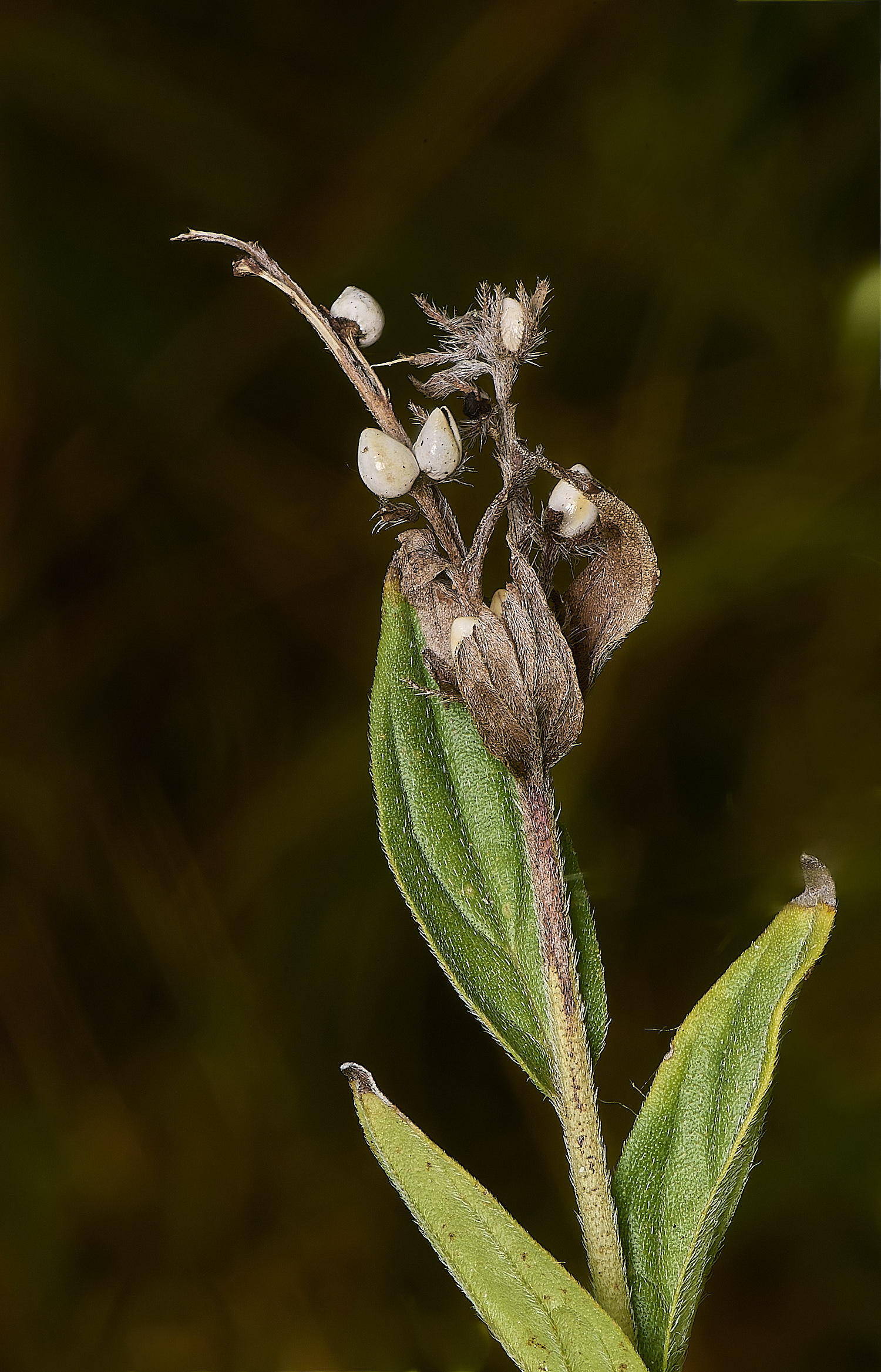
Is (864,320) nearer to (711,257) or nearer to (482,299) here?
(711,257)

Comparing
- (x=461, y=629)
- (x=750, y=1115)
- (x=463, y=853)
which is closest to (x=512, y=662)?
(x=461, y=629)

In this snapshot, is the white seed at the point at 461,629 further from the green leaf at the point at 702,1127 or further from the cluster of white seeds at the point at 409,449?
the green leaf at the point at 702,1127

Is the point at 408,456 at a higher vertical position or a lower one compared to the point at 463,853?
higher

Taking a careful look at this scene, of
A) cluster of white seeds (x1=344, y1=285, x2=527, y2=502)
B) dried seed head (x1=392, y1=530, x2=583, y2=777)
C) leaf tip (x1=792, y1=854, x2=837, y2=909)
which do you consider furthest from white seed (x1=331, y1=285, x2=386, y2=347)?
leaf tip (x1=792, y1=854, x2=837, y2=909)

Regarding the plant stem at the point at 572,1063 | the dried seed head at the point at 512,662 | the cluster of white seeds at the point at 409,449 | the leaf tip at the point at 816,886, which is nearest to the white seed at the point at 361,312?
the cluster of white seeds at the point at 409,449

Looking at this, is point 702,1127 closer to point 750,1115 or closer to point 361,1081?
point 750,1115

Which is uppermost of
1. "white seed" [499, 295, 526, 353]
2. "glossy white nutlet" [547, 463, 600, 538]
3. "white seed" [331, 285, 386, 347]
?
"white seed" [331, 285, 386, 347]

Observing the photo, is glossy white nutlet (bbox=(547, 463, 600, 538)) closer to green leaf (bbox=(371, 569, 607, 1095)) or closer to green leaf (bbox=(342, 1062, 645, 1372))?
green leaf (bbox=(371, 569, 607, 1095))
